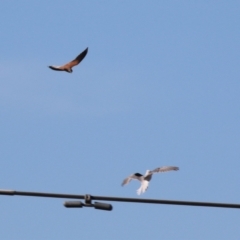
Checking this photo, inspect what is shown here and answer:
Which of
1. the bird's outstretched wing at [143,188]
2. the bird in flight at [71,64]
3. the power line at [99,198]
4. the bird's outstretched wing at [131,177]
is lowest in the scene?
the power line at [99,198]

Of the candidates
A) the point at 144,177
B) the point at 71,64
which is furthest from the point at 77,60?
the point at 144,177

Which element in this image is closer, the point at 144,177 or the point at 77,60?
the point at 77,60

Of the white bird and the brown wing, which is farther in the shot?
the white bird

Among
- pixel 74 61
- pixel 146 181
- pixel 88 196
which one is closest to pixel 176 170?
pixel 146 181

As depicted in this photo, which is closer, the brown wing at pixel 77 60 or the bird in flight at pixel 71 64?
the bird in flight at pixel 71 64

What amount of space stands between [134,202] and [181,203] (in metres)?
0.85

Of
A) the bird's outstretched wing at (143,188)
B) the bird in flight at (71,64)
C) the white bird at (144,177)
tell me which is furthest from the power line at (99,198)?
the bird's outstretched wing at (143,188)

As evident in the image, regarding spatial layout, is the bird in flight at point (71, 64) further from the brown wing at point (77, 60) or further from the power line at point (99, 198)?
the power line at point (99, 198)

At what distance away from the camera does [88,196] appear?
2203cm

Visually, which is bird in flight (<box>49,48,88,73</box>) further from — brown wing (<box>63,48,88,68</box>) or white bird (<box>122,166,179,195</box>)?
white bird (<box>122,166,179,195</box>)

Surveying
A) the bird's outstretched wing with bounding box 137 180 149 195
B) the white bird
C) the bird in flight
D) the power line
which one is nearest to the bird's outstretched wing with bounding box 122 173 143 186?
the white bird

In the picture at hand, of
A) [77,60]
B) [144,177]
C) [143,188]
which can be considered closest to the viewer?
[77,60]

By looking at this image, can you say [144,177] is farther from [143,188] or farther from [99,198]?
[99,198]

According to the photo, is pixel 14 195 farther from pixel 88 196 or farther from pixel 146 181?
pixel 146 181
